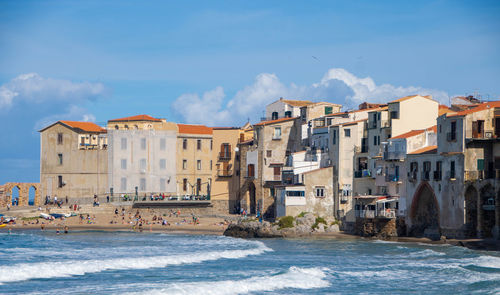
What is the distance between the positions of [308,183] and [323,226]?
4.43 m

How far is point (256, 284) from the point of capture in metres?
45.0

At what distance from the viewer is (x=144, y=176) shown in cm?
9512

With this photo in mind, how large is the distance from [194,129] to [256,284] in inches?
2150

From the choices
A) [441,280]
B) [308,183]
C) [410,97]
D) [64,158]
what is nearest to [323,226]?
[308,183]

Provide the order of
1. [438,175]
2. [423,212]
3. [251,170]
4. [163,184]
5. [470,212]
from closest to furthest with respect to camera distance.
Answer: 1. [470,212]
2. [438,175]
3. [423,212]
4. [251,170]
5. [163,184]

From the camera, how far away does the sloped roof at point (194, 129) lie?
9712 centimetres

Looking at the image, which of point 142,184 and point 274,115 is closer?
point 142,184

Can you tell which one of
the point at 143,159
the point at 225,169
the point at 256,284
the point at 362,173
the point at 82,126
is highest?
the point at 82,126

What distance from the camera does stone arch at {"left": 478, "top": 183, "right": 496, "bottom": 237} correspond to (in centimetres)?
5928

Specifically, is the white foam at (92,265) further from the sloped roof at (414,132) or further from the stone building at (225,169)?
the stone building at (225,169)

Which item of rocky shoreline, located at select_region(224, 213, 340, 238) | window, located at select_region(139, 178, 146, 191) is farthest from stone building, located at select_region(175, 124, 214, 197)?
rocky shoreline, located at select_region(224, 213, 340, 238)

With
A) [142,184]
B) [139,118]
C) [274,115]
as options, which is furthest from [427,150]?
[139,118]

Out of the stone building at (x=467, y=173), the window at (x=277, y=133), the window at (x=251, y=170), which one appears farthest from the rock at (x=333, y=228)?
the window at (x=251, y=170)

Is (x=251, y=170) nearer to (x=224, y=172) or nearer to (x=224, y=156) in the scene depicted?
(x=224, y=172)
